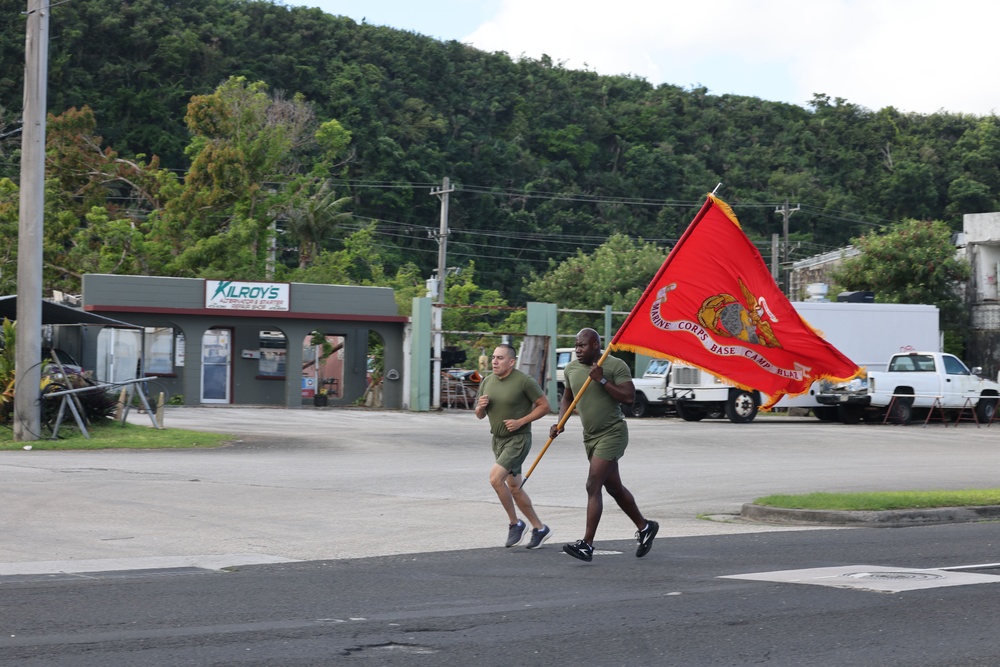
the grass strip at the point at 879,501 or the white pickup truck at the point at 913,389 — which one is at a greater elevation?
the white pickup truck at the point at 913,389

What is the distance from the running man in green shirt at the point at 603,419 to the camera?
397 inches

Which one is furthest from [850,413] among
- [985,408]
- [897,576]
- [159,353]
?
[897,576]

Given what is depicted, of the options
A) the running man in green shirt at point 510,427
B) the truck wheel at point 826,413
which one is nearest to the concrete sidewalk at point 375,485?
the running man in green shirt at point 510,427

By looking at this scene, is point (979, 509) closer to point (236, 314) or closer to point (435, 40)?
point (236, 314)

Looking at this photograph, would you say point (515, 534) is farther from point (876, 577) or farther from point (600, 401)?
point (876, 577)

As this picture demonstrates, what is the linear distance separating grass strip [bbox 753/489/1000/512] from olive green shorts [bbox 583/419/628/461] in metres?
4.16

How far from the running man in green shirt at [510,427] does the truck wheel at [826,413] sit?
85.6 feet

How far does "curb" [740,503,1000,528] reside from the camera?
43.4ft

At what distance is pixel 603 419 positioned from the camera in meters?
10.2

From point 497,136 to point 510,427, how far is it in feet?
251

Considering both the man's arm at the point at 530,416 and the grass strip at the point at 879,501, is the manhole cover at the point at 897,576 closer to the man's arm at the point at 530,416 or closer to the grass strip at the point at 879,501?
the man's arm at the point at 530,416

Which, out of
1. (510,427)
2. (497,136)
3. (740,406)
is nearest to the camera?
(510,427)

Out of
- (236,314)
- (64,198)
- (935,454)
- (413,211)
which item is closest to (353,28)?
(413,211)

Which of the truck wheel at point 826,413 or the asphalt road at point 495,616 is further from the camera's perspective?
the truck wheel at point 826,413
